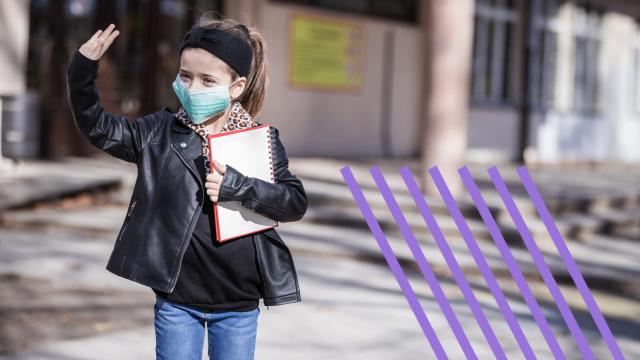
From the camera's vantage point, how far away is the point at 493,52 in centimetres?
1853

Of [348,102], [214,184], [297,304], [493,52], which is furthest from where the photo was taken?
[493,52]

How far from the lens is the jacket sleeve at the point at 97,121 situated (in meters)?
2.66

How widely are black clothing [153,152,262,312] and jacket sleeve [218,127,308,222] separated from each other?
0.16 metres

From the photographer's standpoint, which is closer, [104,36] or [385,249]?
[104,36]

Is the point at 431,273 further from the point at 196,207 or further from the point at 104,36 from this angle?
the point at 104,36

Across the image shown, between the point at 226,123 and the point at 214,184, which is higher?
the point at 226,123

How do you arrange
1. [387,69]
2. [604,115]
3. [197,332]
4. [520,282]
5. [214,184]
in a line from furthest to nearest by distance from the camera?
[604,115] → [387,69] → [520,282] → [197,332] → [214,184]

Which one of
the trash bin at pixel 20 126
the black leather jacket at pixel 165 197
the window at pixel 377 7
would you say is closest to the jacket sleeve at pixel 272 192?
the black leather jacket at pixel 165 197

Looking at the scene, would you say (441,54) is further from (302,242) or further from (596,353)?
(596,353)

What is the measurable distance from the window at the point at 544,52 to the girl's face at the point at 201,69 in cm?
1679

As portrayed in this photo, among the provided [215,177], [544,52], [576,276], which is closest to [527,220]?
[576,276]

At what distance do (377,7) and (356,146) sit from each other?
2.50m

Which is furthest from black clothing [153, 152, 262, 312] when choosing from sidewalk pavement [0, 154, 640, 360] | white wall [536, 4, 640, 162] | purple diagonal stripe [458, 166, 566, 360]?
white wall [536, 4, 640, 162]

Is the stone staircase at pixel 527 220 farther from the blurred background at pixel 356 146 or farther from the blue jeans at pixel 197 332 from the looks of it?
the blue jeans at pixel 197 332
